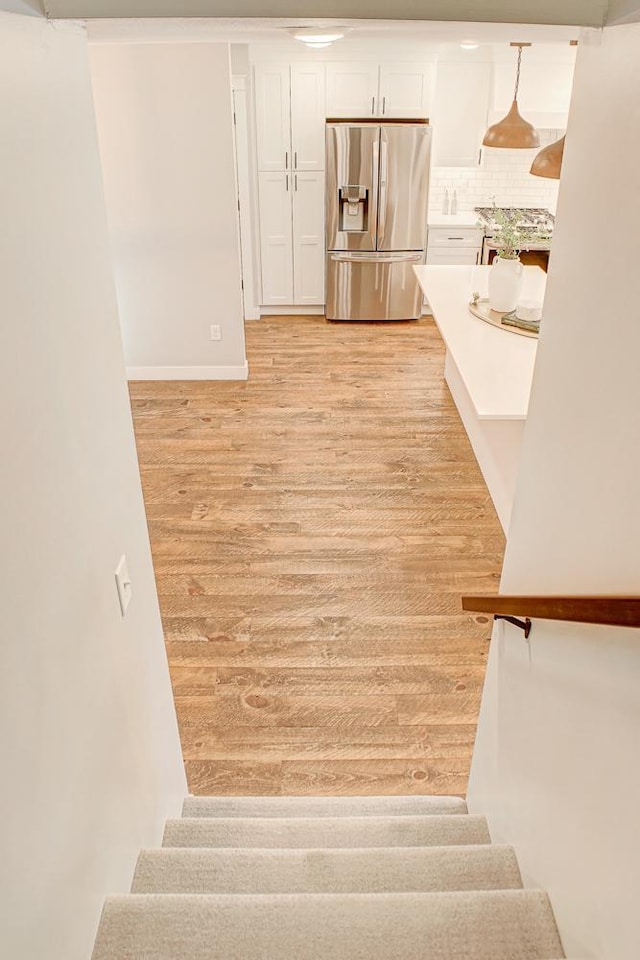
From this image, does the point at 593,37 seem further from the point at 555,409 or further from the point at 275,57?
the point at 275,57

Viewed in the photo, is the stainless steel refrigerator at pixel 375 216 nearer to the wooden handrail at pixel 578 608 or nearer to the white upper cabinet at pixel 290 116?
the white upper cabinet at pixel 290 116

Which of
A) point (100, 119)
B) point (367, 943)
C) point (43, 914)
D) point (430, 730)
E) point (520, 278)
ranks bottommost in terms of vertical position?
point (430, 730)

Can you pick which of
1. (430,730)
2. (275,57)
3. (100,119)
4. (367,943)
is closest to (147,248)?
(100,119)

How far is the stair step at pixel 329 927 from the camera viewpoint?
1.63m

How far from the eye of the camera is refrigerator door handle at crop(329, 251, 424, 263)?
7156mm

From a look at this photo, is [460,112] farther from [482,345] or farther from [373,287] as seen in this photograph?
[482,345]

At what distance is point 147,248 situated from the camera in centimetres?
576

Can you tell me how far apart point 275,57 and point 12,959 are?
683cm

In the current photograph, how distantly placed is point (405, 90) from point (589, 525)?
6.16 metres

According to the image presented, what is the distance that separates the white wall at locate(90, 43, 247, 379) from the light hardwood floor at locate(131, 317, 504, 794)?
0.37 m

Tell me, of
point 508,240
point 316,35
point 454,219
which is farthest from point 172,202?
point 316,35

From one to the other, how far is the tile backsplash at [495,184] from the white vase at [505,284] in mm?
3381

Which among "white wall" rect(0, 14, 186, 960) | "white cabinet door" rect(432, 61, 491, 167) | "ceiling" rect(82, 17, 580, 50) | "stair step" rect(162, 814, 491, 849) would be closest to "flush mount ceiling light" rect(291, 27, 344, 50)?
"ceiling" rect(82, 17, 580, 50)

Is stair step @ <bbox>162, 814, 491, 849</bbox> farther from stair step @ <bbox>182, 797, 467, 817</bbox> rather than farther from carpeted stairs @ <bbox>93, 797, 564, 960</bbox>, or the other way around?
stair step @ <bbox>182, 797, 467, 817</bbox>
